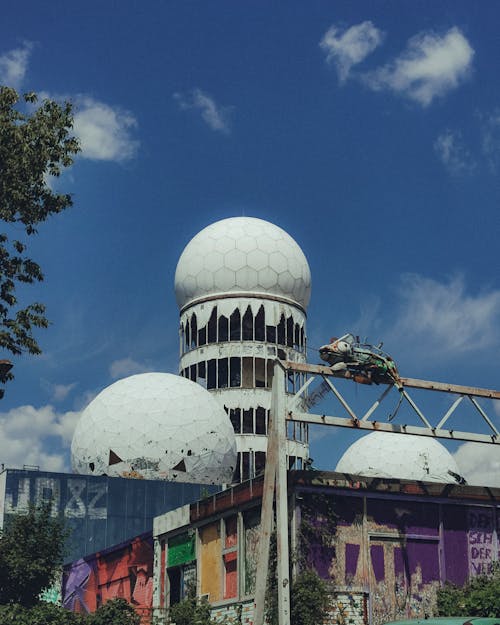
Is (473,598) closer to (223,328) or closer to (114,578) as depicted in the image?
(114,578)

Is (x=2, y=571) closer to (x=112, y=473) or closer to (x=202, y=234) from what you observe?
(x=112, y=473)

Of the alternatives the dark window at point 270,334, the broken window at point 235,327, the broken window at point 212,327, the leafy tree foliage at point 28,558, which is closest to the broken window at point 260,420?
the dark window at point 270,334

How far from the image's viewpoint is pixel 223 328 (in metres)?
70.0

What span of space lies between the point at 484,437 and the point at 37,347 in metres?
14.5

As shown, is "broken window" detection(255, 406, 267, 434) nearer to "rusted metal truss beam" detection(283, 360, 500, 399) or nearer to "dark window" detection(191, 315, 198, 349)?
"dark window" detection(191, 315, 198, 349)

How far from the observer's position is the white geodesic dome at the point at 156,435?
56.2 meters

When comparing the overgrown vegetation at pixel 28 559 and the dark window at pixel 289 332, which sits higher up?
the dark window at pixel 289 332

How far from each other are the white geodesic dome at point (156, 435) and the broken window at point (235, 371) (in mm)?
9322

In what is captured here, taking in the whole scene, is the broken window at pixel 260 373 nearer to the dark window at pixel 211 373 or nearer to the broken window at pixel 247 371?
the broken window at pixel 247 371

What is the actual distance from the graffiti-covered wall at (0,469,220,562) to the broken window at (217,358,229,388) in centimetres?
1495

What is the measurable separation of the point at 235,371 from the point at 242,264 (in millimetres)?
7743

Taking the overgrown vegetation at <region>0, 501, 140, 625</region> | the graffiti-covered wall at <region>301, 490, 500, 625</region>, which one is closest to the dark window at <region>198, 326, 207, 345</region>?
the overgrown vegetation at <region>0, 501, 140, 625</region>

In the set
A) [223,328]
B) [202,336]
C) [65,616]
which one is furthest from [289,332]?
[65,616]

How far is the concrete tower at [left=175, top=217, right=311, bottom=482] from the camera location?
68000 millimetres
